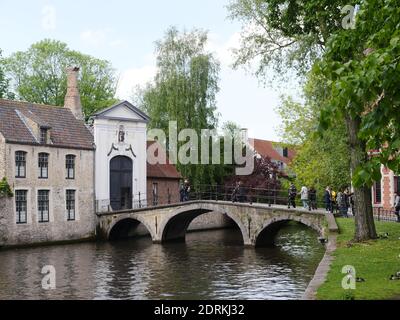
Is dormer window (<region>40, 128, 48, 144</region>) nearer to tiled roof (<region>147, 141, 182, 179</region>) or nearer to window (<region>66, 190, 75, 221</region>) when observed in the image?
window (<region>66, 190, 75, 221</region>)

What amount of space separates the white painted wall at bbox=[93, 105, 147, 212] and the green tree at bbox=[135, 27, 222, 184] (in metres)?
3.77

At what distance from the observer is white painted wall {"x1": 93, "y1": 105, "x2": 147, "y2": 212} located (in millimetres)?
32000

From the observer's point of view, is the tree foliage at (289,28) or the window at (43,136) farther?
the window at (43,136)

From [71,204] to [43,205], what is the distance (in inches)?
72.6

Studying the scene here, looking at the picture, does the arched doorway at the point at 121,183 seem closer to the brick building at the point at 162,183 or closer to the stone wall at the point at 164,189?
the brick building at the point at 162,183

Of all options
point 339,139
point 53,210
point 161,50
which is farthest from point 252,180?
point 339,139

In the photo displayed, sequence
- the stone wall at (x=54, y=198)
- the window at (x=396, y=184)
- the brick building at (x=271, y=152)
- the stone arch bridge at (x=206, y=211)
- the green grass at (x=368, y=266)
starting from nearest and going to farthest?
the green grass at (x=368, y=266), the stone arch bridge at (x=206, y=211), the stone wall at (x=54, y=198), the window at (x=396, y=184), the brick building at (x=271, y=152)

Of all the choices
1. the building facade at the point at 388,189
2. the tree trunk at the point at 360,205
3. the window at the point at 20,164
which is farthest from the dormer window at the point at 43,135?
the tree trunk at the point at 360,205

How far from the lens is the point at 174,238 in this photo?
31.4 meters

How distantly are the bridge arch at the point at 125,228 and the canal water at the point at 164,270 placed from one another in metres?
1.39

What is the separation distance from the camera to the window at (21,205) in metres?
27.7

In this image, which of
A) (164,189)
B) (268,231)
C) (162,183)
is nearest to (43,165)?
(162,183)

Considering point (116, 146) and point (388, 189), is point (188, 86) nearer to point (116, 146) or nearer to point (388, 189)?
point (116, 146)
